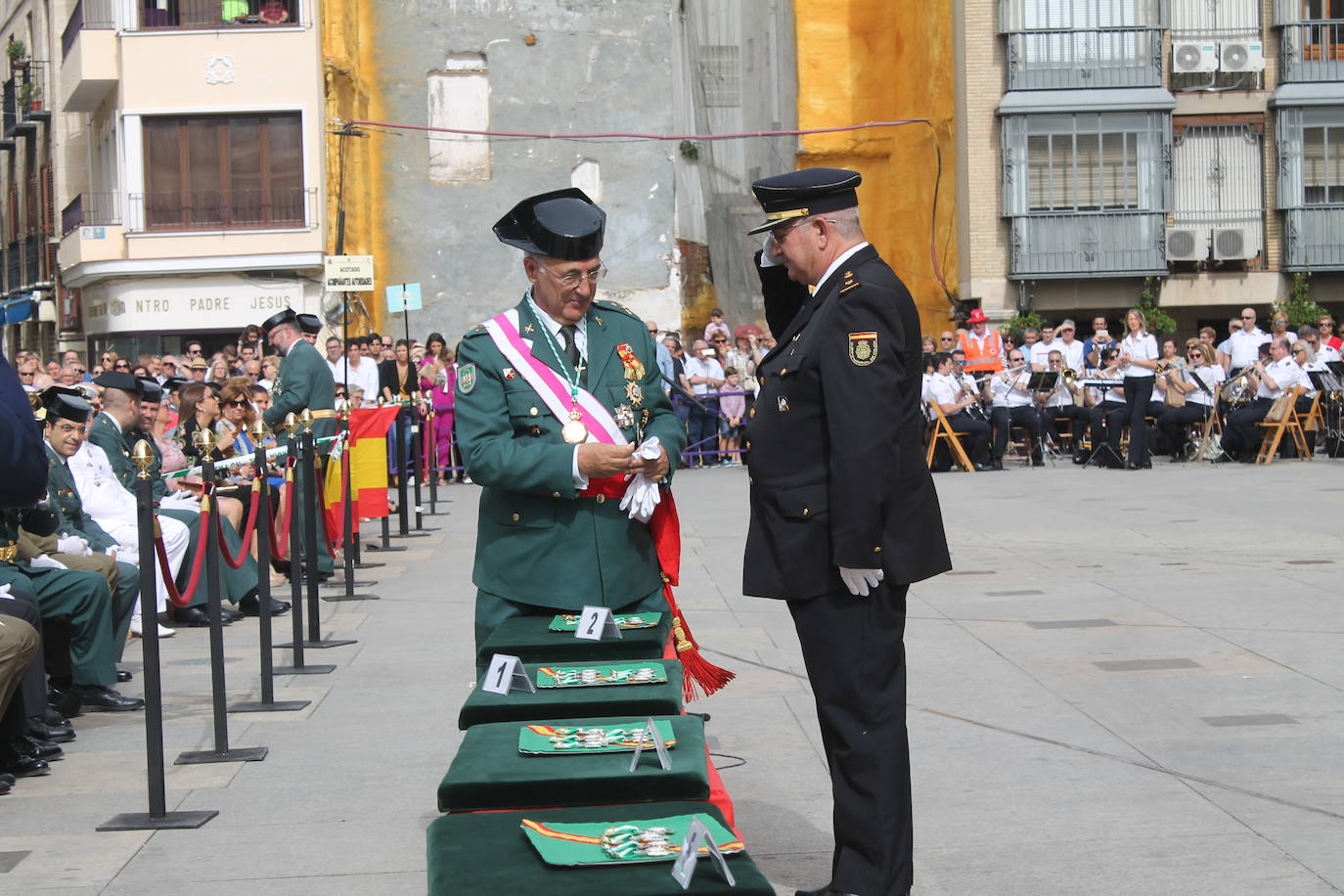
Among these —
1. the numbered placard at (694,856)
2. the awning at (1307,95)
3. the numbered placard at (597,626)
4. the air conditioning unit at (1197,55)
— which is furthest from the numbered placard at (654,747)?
the awning at (1307,95)

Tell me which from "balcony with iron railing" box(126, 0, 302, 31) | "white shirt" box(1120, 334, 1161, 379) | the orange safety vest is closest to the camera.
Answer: "white shirt" box(1120, 334, 1161, 379)

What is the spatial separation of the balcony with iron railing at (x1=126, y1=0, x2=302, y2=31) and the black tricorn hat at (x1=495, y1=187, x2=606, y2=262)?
27.2m

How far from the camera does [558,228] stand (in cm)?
516

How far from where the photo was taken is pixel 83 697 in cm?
836

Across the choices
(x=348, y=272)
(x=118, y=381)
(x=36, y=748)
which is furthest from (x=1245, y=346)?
(x=36, y=748)

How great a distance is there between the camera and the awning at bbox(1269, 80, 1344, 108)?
32.0 m

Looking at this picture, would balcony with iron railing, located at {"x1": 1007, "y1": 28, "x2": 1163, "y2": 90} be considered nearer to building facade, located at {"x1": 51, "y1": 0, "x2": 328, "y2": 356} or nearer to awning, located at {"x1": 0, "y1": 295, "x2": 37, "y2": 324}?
building facade, located at {"x1": 51, "y1": 0, "x2": 328, "y2": 356}

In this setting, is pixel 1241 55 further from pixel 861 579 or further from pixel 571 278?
pixel 861 579

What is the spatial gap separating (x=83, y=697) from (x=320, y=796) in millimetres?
2457

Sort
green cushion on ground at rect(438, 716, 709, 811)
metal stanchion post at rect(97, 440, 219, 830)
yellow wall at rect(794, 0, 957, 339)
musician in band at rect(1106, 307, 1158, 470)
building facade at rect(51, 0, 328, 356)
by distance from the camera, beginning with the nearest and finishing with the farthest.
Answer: green cushion on ground at rect(438, 716, 709, 811), metal stanchion post at rect(97, 440, 219, 830), musician in band at rect(1106, 307, 1158, 470), building facade at rect(51, 0, 328, 356), yellow wall at rect(794, 0, 957, 339)

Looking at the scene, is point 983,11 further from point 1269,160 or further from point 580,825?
point 580,825

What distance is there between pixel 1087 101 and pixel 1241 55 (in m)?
3.03

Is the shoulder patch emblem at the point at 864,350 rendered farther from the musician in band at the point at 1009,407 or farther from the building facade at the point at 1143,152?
the building facade at the point at 1143,152

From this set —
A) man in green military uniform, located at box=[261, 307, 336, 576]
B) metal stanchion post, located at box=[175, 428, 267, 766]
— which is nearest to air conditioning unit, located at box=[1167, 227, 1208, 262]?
man in green military uniform, located at box=[261, 307, 336, 576]
